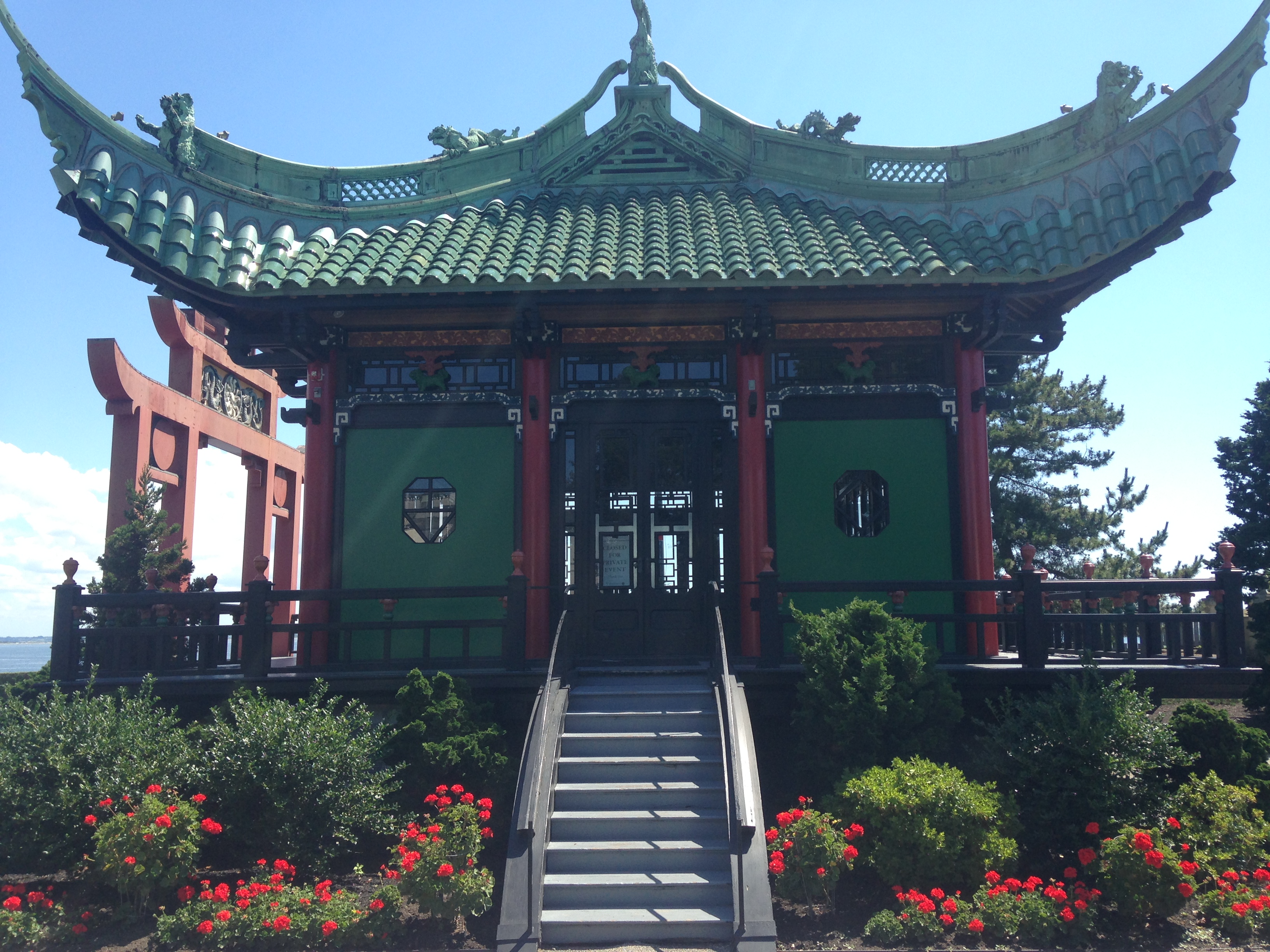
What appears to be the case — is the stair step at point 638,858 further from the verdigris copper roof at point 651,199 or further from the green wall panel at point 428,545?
the verdigris copper roof at point 651,199

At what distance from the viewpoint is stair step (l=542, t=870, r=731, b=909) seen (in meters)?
7.70

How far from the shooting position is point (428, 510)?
12.5 meters

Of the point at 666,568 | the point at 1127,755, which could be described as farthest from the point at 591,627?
the point at 1127,755

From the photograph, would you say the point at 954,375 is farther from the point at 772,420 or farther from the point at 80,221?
the point at 80,221

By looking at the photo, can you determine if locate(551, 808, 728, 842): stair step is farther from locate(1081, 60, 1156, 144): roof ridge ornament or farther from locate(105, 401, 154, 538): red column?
locate(105, 401, 154, 538): red column

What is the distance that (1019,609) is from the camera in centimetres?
1149

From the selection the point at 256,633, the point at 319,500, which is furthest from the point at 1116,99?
the point at 256,633

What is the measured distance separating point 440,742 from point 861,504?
617 cm

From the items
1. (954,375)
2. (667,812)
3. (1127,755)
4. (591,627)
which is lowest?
(667,812)

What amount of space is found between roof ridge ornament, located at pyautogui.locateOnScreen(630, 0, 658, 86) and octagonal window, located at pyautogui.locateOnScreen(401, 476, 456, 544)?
6634mm

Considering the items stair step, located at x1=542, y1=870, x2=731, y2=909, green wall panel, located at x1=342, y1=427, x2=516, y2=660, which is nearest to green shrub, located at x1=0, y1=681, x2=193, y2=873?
green wall panel, located at x1=342, y1=427, x2=516, y2=660

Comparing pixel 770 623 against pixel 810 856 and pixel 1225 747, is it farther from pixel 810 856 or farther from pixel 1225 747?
pixel 1225 747

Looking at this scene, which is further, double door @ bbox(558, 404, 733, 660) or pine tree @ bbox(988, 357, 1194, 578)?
pine tree @ bbox(988, 357, 1194, 578)

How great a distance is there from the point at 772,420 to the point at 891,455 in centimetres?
160
